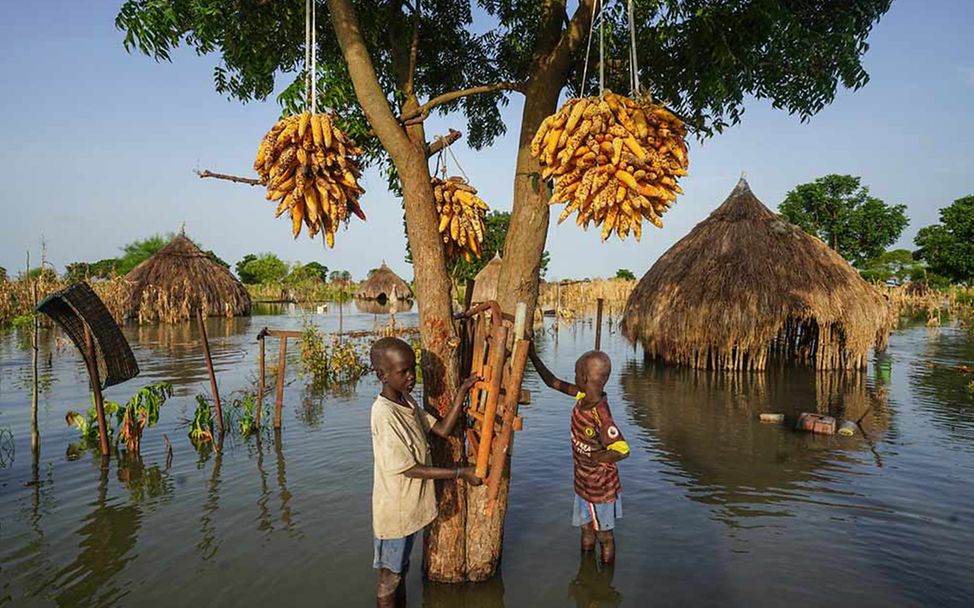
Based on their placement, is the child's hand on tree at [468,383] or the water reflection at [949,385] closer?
the child's hand on tree at [468,383]

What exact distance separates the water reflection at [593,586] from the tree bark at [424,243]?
1244mm

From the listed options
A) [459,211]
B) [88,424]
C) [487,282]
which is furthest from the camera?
[487,282]

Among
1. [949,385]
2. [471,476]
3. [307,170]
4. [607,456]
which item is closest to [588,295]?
[949,385]

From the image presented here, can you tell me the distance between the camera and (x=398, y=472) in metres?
3.11

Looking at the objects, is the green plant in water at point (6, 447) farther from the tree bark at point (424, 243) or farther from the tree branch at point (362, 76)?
the tree branch at point (362, 76)

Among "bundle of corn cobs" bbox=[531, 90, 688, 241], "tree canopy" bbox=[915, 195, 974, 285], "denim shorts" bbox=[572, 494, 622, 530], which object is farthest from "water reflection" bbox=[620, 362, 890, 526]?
"tree canopy" bbox=[915, 195, 974, 285]

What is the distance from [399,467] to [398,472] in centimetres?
3

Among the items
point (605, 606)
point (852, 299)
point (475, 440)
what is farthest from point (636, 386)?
point (475, 440)

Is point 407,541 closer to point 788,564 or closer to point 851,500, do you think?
point 788,564

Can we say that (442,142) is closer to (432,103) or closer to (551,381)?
(432,103)

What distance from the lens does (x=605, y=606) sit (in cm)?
408

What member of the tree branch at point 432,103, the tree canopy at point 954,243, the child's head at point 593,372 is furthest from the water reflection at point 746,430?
the tree canopy at point 954,243

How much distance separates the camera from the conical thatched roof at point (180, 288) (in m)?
25.2

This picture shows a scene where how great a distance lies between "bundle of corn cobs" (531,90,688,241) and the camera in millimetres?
2197
